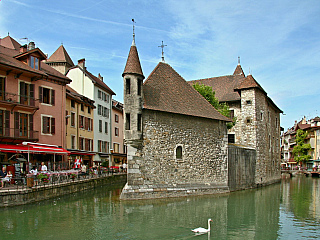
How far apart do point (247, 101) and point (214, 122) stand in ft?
27.4

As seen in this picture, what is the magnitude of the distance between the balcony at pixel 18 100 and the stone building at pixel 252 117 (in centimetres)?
1769

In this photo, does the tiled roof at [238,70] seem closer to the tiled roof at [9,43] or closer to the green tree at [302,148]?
the tiled roof at [9,43]

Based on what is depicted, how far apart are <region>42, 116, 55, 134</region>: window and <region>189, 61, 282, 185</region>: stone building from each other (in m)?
16.2

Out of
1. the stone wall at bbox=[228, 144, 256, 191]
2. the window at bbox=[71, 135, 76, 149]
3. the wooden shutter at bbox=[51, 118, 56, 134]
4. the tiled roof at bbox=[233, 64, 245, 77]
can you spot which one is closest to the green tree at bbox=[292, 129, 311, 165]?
the tiled roof at bbox=[233, 64, 245, 77]

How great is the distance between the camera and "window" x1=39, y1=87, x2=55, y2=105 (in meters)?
23.8

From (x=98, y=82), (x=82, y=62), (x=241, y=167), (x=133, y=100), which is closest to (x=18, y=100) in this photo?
(x=133, y=100)

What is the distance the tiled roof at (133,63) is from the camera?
18.8 m

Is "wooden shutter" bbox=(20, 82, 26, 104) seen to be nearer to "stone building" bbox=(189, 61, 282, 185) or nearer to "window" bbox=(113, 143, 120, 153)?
"stone building" bbox=(189, 61, 282, 185)

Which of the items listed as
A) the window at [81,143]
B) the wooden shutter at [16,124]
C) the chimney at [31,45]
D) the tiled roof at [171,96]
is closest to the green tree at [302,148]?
the tiled roof at [171,96]

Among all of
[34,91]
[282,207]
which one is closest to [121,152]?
[34,91]

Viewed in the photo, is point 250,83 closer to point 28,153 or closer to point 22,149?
point 28,153

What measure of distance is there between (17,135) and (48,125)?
11.2 feet

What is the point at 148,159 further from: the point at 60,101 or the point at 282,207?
the point at 60,101

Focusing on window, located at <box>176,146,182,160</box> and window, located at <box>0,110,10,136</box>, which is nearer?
window, located at <box>0,110,10,136</box>
